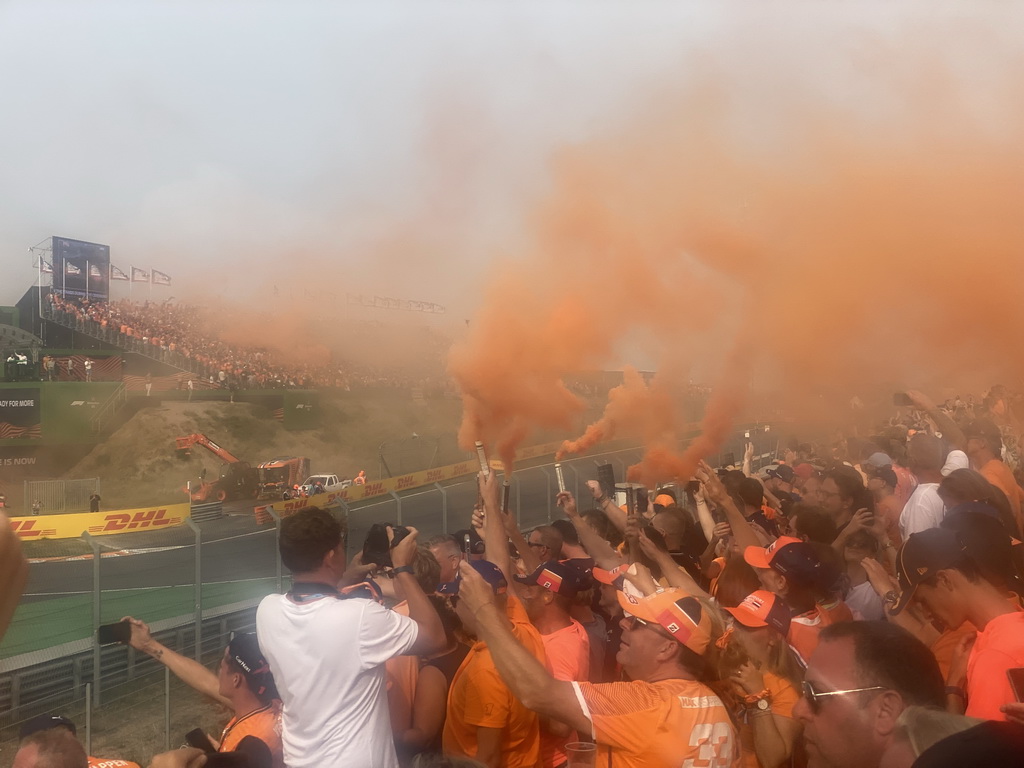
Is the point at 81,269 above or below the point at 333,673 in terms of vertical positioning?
below

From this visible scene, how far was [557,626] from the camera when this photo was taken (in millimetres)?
4500

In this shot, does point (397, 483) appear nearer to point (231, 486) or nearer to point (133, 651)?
point (231, 486)

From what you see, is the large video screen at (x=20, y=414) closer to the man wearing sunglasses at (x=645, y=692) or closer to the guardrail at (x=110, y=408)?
the guardrail at (x=110, y=408)

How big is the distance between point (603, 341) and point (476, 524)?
13.1 meters

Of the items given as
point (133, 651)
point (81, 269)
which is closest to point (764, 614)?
point (133, 651)

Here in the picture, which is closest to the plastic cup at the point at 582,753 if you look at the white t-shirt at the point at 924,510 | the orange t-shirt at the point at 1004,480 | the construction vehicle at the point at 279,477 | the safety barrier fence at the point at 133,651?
the white t-shirt at the point at 924,510

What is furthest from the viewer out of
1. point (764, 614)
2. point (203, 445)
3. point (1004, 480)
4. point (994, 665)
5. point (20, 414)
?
point (203, 445)

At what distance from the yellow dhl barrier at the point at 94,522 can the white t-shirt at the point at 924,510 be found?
17.0m

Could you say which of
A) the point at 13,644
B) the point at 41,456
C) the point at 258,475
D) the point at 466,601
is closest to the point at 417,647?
the point at 466,601

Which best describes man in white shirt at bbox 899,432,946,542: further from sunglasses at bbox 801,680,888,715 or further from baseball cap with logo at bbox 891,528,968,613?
sunglasses at bbox 801,680,888,715

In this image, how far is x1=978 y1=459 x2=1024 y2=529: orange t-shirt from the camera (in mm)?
6715

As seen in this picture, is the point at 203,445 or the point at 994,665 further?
the point at 203,445

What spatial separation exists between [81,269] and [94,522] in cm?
3162

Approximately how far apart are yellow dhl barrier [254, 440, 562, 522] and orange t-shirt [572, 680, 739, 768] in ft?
64.8
